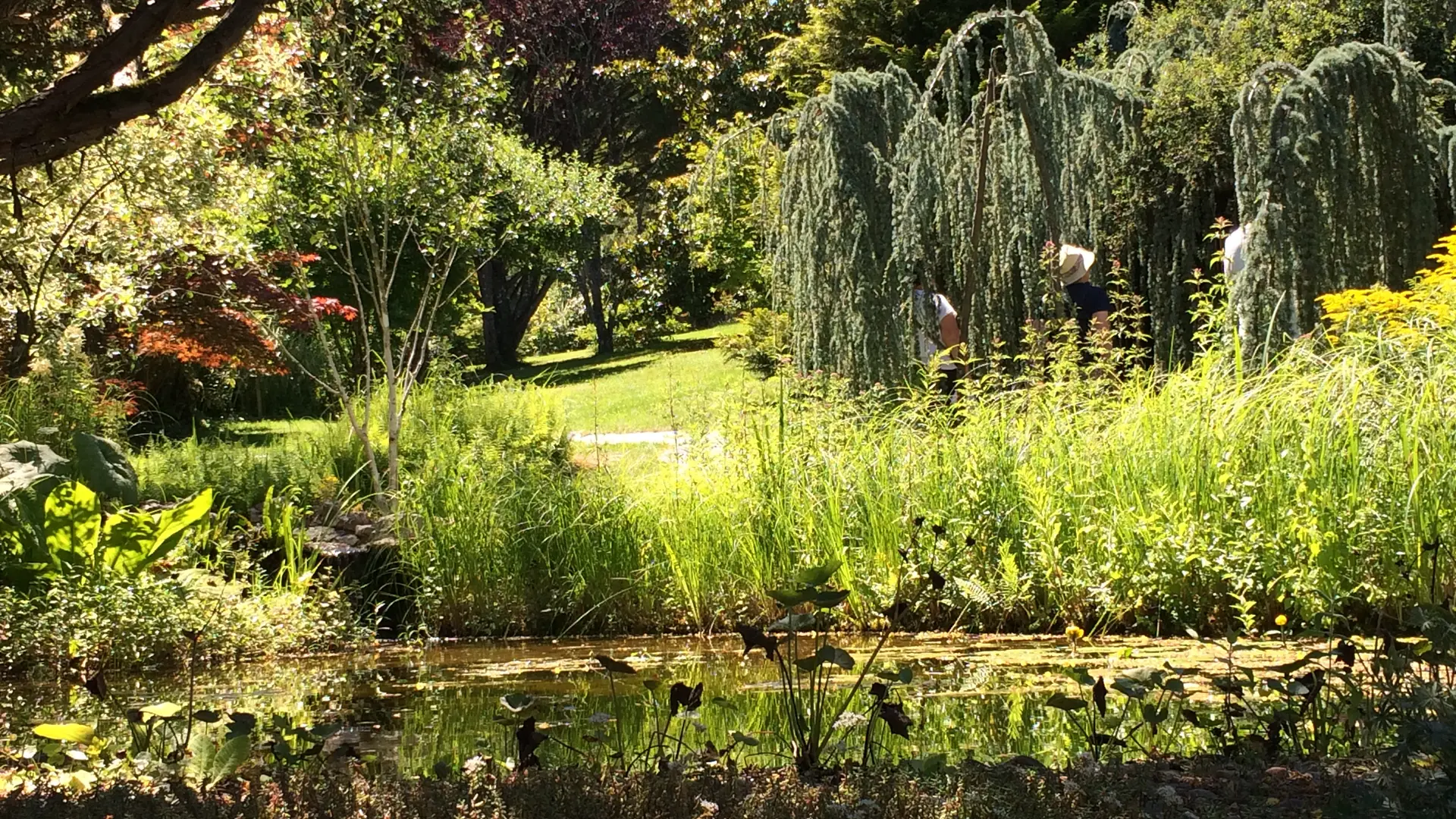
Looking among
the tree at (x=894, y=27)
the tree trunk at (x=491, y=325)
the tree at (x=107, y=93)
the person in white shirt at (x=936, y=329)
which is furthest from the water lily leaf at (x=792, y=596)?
the tree trunk at (x=491, y=325)

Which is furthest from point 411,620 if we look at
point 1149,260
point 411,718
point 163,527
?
point 1149,260

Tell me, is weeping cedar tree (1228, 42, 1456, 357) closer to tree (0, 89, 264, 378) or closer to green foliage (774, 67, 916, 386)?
green foliage (774, 67, 916, 386)

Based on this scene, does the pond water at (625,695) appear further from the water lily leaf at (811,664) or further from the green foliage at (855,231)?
the green foliage at (855,231)

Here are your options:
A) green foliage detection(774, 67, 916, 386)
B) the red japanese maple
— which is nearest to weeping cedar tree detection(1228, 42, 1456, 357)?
green foliage detection(774, 67, 916, 386)

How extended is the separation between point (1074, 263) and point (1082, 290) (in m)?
0.28

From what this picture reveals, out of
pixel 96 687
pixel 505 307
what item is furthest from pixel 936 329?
pixel 505 307

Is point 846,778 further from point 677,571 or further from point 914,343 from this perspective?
point 914,343

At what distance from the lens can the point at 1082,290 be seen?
25.3 ft

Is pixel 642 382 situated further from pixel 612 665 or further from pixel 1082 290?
pixel 612 665

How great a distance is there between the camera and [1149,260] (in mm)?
8125

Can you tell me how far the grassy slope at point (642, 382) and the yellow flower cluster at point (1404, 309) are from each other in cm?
349

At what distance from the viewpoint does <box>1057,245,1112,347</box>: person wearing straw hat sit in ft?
24.3

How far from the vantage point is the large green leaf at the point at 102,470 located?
21.3ft

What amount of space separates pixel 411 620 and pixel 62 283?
12.4 feet
